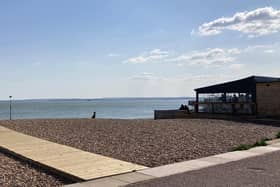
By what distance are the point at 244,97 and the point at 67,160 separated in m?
16.4

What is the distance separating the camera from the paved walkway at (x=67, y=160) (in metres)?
6.05

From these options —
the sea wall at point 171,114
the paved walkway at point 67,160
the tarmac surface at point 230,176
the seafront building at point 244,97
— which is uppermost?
the seafront building at point 244,97

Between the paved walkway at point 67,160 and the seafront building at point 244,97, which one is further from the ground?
the seafront building at point 244,97

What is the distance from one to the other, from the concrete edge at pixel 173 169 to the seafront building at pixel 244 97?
11993 mm

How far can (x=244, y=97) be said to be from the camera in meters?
21.3

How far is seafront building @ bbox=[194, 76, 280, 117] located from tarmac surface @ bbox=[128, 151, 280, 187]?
13.9 metres

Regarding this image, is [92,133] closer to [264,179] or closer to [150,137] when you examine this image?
[150,137]

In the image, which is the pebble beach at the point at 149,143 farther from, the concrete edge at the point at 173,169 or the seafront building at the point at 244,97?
the seafront building at the point at 244,97

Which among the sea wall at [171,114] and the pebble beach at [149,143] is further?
the sea wall at [171,114]

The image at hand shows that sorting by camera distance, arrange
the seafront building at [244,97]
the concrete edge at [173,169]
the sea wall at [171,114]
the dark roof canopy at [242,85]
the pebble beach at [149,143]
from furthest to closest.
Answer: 1. the sea wall at [171,114]
2. the dark roof canopy at [242,85]
3. the seafront building at [244,97]
4. the pebble beach at [149,143]
5. the concrete edge at [173,169]

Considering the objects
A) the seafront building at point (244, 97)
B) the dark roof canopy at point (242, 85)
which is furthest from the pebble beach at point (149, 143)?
the dark roof canopy at point (242, 85)

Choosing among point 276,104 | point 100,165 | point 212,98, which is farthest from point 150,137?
point 212,98

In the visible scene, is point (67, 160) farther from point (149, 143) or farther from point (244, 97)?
point (244, 97)

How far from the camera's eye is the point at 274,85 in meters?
19.9
